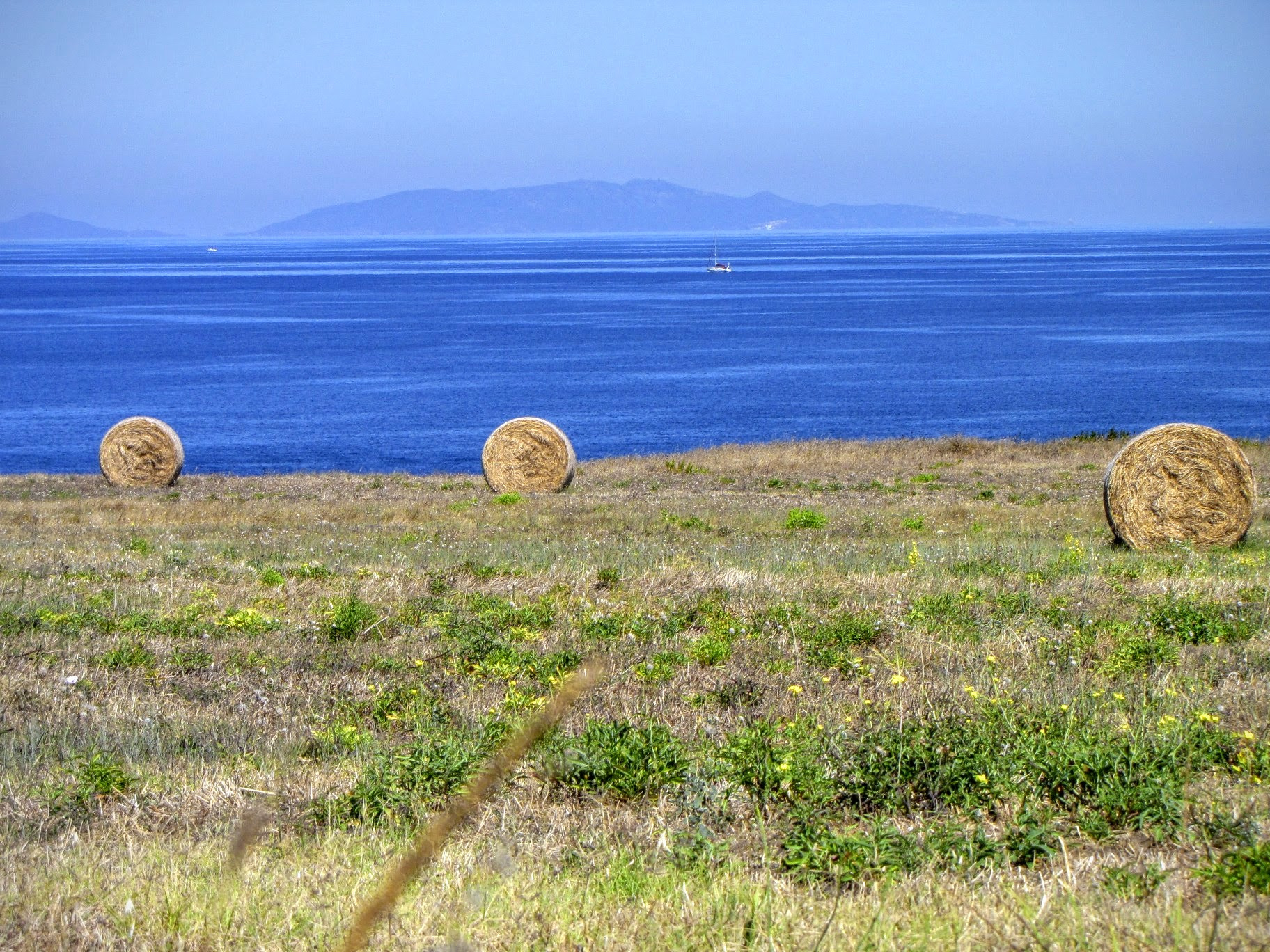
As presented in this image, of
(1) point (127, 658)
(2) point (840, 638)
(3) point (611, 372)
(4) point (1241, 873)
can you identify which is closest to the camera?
(4) point (1241, 873)

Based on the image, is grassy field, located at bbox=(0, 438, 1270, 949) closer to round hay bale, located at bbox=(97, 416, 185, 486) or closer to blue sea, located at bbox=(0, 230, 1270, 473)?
round hay bale, located at bbox=(97, 416, 185, 486)

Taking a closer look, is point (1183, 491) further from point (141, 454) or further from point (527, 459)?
point (141, 454)

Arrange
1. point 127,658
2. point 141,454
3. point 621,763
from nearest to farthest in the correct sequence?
point 621,763 < point 127,658 < point 141,454

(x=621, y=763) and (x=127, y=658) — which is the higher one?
(x=621, y=763)

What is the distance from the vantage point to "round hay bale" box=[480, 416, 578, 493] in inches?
1282

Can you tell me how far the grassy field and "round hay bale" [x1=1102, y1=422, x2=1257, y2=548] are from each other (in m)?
3.90

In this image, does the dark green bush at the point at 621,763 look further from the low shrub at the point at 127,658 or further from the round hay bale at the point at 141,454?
the round hay bale at the point at 141,454

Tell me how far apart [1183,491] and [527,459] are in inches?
677

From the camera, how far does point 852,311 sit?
445 feet

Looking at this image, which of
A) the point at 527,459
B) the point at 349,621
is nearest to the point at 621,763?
the point at 349,621

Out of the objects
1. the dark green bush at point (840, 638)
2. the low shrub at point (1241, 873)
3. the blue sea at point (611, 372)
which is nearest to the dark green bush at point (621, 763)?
the low shrub at point (1241, 873)

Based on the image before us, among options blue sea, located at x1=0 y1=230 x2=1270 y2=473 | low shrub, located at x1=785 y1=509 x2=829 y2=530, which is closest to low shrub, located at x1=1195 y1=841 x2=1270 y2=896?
low shrub, located at x1=785 y1=509 x2=829 y2=530

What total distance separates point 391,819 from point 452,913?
4.59 ft

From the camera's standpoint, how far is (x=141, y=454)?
3503cm
